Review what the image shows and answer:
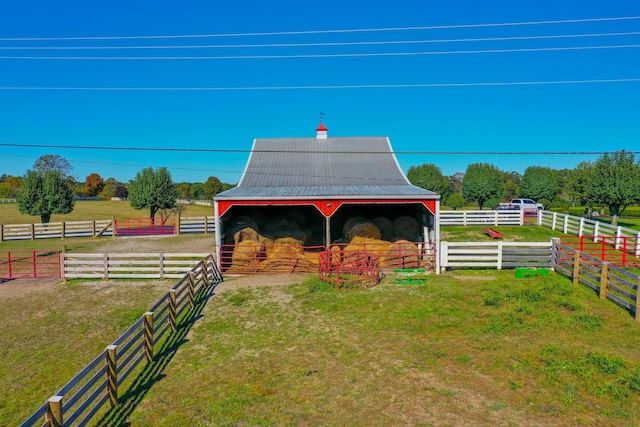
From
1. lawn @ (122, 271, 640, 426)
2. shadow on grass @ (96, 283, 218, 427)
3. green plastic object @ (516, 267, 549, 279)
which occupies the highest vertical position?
green plastic object @ (516, 267, 549, 279)

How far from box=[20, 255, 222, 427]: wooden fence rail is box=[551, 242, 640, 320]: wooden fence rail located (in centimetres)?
1160

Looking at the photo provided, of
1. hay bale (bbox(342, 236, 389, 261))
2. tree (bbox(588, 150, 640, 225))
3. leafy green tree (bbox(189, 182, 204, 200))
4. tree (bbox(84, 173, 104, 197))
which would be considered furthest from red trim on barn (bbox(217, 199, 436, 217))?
tree (bbox(84, 173, 104, 197))

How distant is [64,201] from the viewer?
3200 centimetres

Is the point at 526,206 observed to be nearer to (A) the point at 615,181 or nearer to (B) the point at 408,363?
(A) the point at 615,181

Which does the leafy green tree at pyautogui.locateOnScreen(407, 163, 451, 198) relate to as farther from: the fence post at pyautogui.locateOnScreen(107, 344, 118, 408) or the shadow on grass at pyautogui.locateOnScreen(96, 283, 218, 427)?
the fence post at pyautogui.locateOnScreen(107, 344, 118, 408)

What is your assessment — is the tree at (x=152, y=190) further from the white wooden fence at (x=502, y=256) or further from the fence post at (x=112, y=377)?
the fence post at (x=112, y=377)

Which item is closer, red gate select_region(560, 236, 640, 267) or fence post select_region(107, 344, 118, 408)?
fence post select_region(107, 344, 118, 408)

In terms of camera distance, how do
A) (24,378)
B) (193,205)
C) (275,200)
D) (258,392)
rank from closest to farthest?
1. (258,392)
2. (24,378)
3. (275,200)
4. (193,205)

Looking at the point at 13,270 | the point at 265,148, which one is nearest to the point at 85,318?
the point at 13,270

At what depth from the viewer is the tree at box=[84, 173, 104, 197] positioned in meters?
105

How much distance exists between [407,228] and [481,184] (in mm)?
24339

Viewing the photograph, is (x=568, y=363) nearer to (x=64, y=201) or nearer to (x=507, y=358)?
(x=507, y=358)

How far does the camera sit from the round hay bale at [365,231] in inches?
747

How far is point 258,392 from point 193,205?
7788 cm
